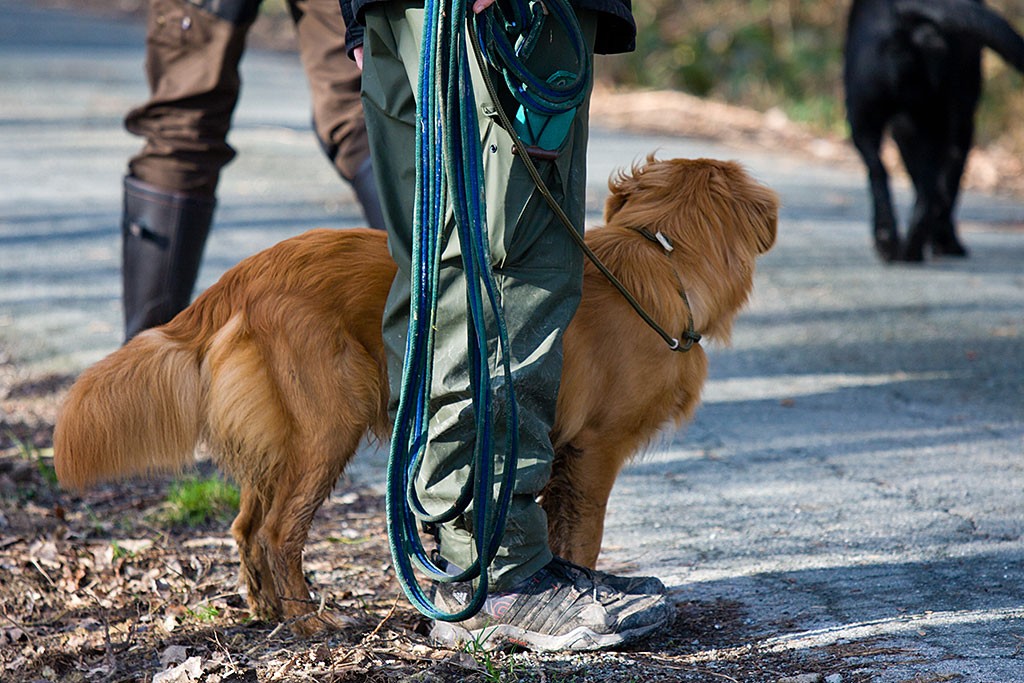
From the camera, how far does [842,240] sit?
729cm

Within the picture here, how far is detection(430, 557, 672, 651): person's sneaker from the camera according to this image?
245 centimetres

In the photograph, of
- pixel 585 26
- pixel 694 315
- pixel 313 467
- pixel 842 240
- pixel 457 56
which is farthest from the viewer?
pixel 842 240

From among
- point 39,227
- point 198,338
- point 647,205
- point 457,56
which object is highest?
point 457,56

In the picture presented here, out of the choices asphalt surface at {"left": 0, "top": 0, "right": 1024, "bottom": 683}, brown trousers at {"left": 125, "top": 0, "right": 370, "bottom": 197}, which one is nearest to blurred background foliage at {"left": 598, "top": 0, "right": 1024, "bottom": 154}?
asphalt surface at {"left": 0, "top": 0, "right": 1024, "bottom": 683}

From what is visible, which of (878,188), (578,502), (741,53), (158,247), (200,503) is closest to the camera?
(578,502)

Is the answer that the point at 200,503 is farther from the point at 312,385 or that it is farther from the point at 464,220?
the point at 464,220

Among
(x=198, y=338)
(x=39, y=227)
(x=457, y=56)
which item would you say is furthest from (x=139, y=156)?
(x=39, y=227)

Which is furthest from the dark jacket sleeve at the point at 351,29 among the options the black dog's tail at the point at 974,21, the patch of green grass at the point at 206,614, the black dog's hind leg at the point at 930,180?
the black dog's hind leg at the point at 930,180

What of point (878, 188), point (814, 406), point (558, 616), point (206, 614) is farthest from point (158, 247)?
point (878, 188)

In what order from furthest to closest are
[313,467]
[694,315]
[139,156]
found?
[139,156] < [694,315] < [313,467]

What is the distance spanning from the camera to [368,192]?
3.76 meters

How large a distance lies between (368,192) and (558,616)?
71.7 inches

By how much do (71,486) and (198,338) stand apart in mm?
466

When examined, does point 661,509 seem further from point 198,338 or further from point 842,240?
point 842,240
